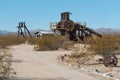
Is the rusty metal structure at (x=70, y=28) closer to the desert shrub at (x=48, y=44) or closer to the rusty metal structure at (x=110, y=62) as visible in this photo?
the desert shrub at (x=48, y=44)

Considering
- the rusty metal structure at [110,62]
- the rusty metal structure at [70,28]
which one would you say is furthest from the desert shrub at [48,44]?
the rusty metal structure at [110,62]

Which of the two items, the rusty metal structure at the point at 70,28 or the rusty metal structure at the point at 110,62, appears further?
the rusty metal structure at the point at 70,28

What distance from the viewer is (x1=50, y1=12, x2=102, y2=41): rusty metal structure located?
5991 centimetres

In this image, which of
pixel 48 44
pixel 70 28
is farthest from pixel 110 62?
pixel 70 28

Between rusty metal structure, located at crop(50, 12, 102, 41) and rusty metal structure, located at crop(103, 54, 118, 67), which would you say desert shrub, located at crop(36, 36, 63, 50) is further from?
rusty metal structure, located at crop(103, 54, 118, 67)

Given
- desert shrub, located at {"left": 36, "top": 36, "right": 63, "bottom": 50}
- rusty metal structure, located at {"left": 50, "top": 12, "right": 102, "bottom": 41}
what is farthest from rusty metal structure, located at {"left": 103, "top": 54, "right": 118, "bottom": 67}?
rusty metal structure, located at {"left": 50, "top": 12, "right": 102, "bottom": 41}

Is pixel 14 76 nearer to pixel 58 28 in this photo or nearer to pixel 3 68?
pixel 3 68

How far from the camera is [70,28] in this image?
2352 inches

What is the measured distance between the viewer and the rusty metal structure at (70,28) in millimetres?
59906

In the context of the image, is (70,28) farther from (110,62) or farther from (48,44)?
(110,62)

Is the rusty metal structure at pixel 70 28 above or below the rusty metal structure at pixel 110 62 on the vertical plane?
above

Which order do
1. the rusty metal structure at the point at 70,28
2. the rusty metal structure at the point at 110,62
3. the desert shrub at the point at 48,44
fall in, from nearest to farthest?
the rusty metal structure at the point at 110,62
the desert shrub at the point at 48,44
the rusty metal structure at the point at 70,28

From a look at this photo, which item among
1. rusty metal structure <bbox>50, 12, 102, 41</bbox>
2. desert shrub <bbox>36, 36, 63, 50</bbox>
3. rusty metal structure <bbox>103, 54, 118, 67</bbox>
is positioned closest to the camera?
rusty metal structure <bbox>103, 54, 118, 67</bbox>

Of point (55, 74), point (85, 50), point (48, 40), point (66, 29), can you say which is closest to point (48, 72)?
point (55, 74)
